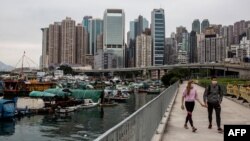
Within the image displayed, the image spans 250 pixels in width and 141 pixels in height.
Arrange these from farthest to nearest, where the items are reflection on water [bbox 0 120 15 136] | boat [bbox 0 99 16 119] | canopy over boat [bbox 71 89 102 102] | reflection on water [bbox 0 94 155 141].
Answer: canopy over boat [bbox 71 89 102 102]
boat [bbox 0 99 16 119]
reflection on water [bbox 0 120 15 136]
reflection on water [bbox 0 94 155 141]

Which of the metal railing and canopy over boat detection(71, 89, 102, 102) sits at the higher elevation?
the metal railing

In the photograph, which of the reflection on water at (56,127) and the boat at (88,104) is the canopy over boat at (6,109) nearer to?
the reflection on water at (56,127)

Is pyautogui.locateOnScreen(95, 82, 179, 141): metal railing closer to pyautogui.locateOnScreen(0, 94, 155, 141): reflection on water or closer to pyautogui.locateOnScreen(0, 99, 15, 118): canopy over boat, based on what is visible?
pyautogui.locateOnScreen(0, 94, 155, 141): reflection on water

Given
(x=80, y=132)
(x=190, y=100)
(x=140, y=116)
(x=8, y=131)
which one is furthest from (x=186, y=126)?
(x=8, y=131)

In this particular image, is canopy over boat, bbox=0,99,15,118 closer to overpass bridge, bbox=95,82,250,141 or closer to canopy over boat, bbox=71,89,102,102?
canopy over boat, bbox=71,89,102,102

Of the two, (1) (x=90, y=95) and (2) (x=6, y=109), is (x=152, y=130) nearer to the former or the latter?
(2) (x=6, y=109)

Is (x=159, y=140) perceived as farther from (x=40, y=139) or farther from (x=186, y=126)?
(x=40, y=139)

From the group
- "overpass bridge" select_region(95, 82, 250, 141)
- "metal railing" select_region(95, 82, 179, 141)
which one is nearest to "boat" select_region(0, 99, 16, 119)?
"overpass bridge" select_region(95, 82, 250, 141)

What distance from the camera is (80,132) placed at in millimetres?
39594

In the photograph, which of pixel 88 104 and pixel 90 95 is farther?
pixel 90 95

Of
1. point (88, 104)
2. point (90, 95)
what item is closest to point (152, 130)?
point (88, 104)

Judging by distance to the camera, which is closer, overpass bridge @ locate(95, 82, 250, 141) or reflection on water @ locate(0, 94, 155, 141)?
overpass bridge @ locate(95, 82, 250, 141)

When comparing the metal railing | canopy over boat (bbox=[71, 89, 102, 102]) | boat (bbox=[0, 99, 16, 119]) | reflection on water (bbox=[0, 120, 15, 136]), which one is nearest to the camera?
the metal railing

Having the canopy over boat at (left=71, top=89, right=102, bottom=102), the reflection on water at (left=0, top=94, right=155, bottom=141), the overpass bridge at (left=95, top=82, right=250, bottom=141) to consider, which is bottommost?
the reflection on water at (left=0, top=94, right=155, bottom=141)
